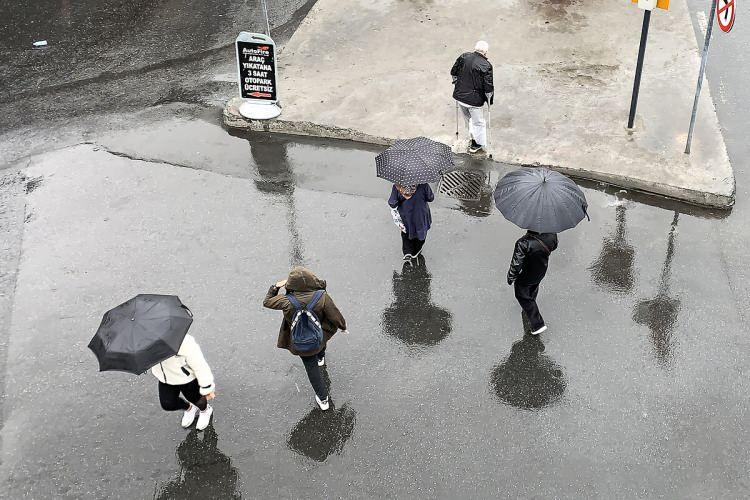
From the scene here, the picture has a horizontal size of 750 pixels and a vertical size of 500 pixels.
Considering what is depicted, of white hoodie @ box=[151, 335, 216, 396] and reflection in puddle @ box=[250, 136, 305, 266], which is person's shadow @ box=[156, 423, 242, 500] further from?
reflection in puddle @ box=[250, 136, 305, 266]

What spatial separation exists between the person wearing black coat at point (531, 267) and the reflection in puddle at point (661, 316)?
1.12 metres

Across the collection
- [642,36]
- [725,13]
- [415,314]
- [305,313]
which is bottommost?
[415,314]

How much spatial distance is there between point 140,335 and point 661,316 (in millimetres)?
5270

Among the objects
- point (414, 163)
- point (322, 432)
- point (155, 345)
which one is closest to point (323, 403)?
point (322, 432)

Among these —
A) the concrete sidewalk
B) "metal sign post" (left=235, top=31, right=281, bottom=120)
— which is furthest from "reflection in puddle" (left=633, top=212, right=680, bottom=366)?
"metal sign post" (left=235, top=31, right=281, bottom=120)

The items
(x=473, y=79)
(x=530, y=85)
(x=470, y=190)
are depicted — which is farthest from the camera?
(x=530, y=85)

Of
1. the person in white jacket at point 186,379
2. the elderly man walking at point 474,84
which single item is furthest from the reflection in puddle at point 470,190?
the person in white jacket at point 186,379

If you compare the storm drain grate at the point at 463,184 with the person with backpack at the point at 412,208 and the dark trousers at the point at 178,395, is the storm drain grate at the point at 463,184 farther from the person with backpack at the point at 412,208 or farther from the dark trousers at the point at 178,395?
the dark trousers at the point at 178,395

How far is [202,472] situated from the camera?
244 inches

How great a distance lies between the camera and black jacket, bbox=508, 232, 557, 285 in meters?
6.66

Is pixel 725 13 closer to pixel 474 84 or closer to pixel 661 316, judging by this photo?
pixel 474 84

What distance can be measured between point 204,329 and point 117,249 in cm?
195

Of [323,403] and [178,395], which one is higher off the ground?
[178,395]

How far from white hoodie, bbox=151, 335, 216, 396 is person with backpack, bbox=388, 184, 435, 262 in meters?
2.81
